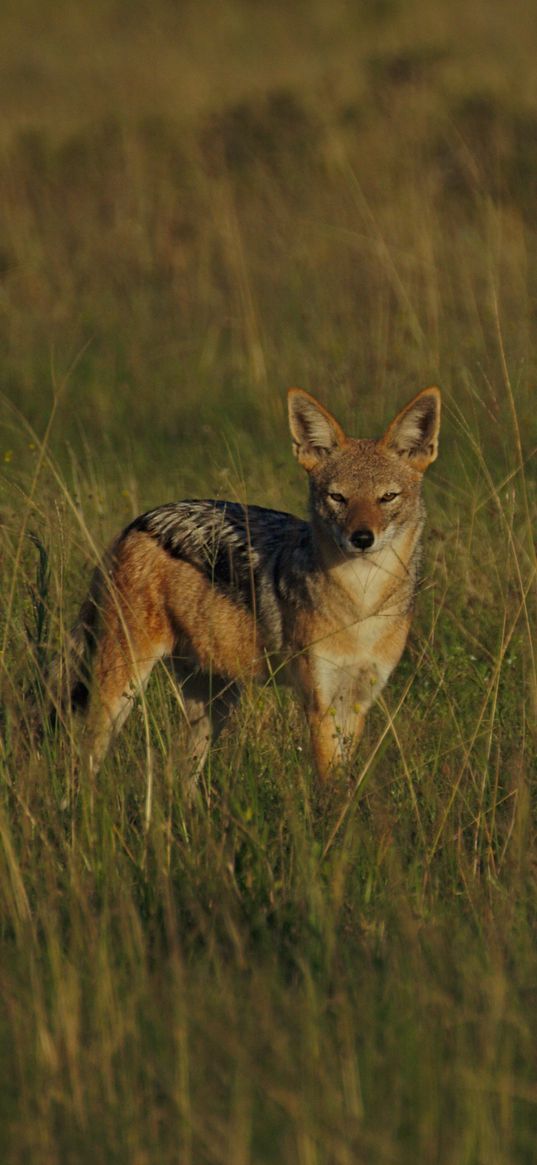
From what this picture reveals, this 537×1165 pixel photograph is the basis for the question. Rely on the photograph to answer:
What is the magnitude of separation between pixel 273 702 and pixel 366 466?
856 mm

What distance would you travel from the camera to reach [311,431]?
5.70 meters

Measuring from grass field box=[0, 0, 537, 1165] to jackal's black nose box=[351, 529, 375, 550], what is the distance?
17.8 inches

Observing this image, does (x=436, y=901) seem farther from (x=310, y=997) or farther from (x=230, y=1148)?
(x=230, y=1148)

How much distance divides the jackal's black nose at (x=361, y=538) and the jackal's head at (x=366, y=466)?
0.15 feet

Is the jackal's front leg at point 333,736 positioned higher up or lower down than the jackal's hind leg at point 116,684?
lower down

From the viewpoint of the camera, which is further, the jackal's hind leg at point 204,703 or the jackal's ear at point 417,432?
the jackal's hind leg at point 204,703

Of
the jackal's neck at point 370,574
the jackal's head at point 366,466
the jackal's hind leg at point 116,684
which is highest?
the jackal's head at point 366,466

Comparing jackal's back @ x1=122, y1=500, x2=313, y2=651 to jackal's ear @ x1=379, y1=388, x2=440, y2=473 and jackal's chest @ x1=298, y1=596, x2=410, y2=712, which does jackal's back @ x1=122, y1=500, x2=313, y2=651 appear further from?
jackal's ear @ x1=379, y1=388, x2=440, y2=473

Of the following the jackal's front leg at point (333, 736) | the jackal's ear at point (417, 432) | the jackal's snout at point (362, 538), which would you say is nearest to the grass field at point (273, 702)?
the jackal's front leg at point (333, 736)

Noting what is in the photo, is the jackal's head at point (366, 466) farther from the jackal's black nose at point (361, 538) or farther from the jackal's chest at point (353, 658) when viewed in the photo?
the jackal's chest at point (353, 658)

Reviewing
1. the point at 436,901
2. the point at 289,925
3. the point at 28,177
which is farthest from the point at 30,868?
the point at 28,177

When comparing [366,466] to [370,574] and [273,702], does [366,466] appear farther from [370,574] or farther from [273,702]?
[273,702]

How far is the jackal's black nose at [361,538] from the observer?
5250mm

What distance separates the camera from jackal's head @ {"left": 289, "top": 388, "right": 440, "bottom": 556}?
542cm
